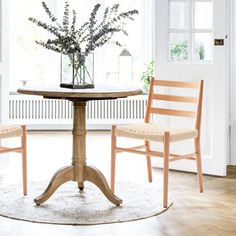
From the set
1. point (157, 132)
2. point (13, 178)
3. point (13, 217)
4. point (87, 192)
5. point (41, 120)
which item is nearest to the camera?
point (13, 217)

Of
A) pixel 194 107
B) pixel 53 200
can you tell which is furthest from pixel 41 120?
pixel 53 200

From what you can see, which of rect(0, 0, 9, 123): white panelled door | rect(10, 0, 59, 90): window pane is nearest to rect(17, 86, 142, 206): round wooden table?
rect(0, 0, 9, 123): white panelled door

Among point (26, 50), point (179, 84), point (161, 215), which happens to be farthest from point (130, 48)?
point (161, 215)

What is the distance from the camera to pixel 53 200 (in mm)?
4234

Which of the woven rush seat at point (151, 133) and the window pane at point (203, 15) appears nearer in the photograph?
the woven rush seat at point (151, 133)

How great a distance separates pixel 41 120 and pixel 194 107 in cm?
348

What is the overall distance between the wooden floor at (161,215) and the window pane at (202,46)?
1.01 meters

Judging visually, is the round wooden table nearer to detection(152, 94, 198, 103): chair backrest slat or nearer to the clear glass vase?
the clear glass vase

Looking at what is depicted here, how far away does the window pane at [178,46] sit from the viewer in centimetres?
527

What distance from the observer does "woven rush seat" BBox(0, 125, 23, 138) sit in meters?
4.23

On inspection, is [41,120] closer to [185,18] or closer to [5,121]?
[5,121]

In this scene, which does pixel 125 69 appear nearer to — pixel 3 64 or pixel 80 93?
pixel 3 64

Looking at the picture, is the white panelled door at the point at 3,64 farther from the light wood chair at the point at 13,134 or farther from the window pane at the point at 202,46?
the window pane at the point at 202,46

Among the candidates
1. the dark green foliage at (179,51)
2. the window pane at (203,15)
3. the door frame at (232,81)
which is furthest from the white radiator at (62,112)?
the window pane at (203,15)
